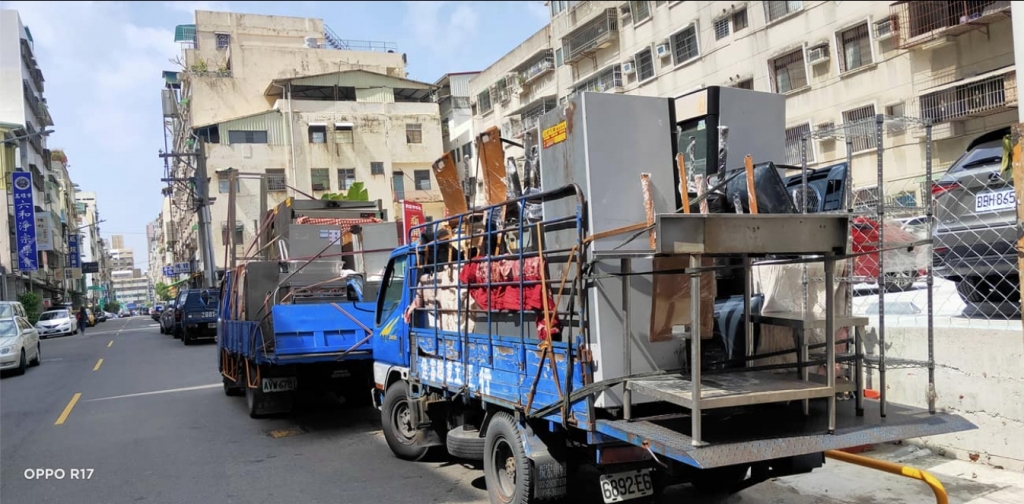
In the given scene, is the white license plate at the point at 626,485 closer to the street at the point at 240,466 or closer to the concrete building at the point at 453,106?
the street at the point at 240,466

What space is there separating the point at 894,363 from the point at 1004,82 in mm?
16491

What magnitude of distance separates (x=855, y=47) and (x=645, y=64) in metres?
8.73

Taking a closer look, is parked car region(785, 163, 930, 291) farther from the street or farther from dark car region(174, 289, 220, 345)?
dark car region(174, 289, 220, 345)

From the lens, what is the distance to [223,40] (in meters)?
48.7

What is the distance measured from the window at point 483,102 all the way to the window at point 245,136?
1267 centimetres

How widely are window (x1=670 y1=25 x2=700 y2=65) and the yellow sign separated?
71.0 ft

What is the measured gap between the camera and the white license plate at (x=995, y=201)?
18.1 feet

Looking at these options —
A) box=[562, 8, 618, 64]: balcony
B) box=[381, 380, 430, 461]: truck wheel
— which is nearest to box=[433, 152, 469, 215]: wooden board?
box=[381, 380, 430, 461]: truck wheel

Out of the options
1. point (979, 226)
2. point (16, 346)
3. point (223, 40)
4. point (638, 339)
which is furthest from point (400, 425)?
point (223, 40)

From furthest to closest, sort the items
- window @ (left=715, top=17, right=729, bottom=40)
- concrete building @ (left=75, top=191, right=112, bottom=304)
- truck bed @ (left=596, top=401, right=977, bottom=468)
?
concrete building @ (left=75, top=191, right=112, bottom=304)
window @ (left=715, top=17, right=729, bottom=40)
truck bed @ (left=596, top=401, right=977, bottom=468)

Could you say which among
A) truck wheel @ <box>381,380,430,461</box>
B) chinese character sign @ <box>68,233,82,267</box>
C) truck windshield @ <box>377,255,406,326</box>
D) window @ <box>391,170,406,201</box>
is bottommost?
truck wheel @ <box>381,380,430,461</box>

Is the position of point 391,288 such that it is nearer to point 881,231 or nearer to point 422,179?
point 881,231

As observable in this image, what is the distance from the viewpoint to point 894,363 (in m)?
4.63

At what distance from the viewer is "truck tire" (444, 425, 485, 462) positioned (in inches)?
221
